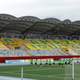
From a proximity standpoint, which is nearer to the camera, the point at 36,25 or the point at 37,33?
the point at 36,25

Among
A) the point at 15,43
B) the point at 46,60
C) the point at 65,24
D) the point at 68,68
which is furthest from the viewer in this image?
the point at 65,24

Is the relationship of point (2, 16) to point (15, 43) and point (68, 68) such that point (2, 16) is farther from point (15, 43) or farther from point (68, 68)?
point (68, 68)

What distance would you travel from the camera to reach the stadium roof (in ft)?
228

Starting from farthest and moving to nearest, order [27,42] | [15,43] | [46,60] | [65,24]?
[65,24] → [27,42] → [15,43] → [46,60]

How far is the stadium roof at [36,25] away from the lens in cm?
6950

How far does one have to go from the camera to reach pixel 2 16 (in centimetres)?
6925

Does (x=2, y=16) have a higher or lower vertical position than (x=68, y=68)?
higher

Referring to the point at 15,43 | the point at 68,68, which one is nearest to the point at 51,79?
the point at 68,68

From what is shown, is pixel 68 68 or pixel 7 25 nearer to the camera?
pixel 68 68

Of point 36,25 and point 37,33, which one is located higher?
point 36,25

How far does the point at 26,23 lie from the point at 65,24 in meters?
9.77

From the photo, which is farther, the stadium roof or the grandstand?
the stadium roof

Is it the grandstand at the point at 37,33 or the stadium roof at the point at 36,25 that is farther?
the stadium roof at the point at 36,25

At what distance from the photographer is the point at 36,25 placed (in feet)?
240
